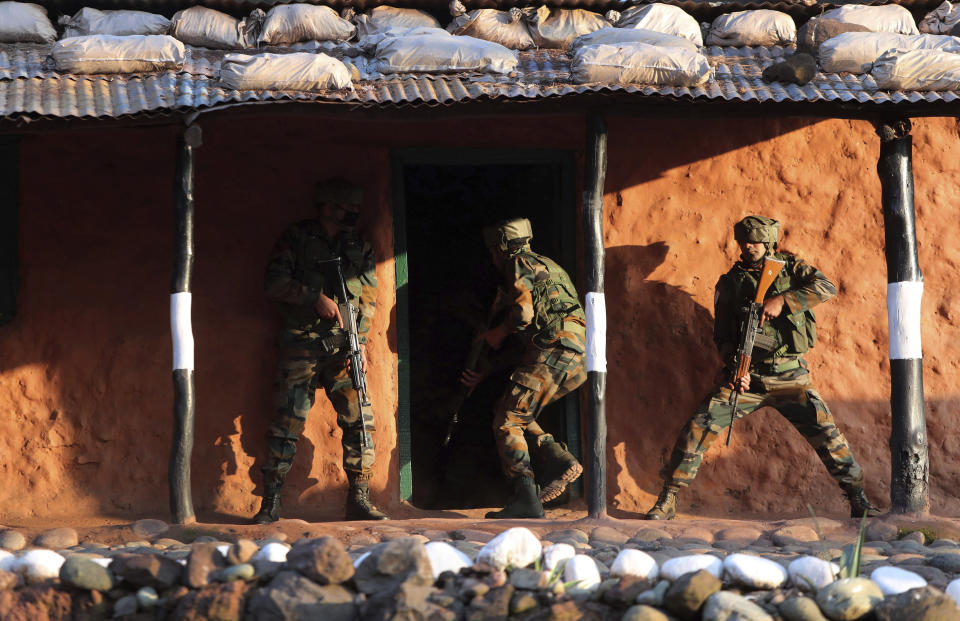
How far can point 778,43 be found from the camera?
27.6 feet

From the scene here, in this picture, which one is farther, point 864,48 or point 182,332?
point 864,48

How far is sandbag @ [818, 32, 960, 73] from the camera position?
25.7 feet

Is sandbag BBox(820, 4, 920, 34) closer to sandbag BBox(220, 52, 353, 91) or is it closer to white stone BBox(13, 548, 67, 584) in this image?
sandbag BBox(220, 52, 353, 91)

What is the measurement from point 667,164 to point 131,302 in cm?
348

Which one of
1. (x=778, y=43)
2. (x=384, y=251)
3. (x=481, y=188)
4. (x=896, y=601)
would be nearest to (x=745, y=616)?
(x=896, y=601)

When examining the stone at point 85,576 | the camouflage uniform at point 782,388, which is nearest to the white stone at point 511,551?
the stone at point 85,576

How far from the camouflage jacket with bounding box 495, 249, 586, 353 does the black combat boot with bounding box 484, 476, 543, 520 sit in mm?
838

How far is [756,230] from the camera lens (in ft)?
25.8

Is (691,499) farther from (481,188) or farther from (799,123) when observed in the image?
(481,188)

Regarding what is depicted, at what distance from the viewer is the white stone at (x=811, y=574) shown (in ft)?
17.3

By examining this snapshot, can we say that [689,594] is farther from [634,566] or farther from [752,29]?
[752,29]

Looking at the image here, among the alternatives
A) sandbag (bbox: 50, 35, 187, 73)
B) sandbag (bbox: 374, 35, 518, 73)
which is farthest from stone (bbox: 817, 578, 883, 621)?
sandbag (bbox: 50, 35, 187, 73)

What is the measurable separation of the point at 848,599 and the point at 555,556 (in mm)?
1200

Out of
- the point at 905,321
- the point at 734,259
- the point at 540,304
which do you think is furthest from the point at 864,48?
the point at 540,304
